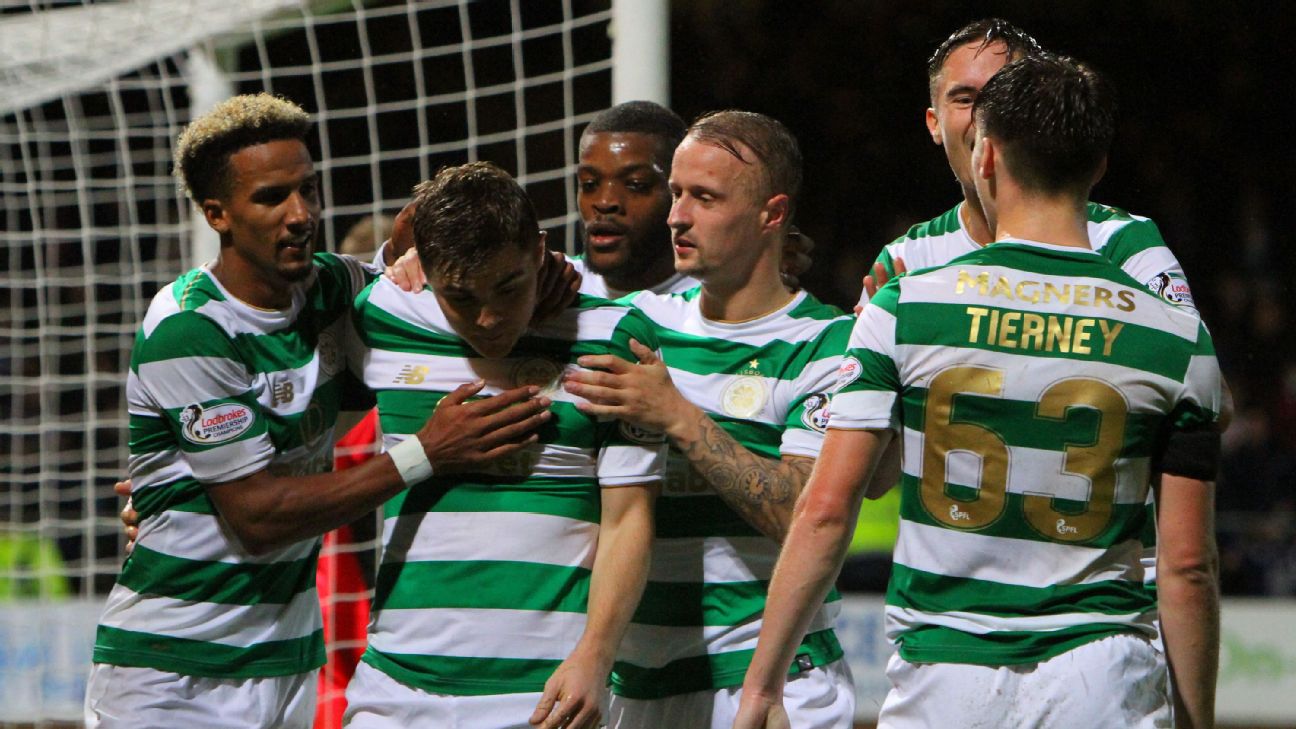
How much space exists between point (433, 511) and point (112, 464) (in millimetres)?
7766

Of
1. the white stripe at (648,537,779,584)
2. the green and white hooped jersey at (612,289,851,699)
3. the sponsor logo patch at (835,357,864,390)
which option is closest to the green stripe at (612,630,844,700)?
the green and white hooped jersey at (612,289,851,699)

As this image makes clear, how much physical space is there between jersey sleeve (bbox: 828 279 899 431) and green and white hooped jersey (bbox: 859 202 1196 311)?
36 cm

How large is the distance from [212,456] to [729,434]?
96 cm

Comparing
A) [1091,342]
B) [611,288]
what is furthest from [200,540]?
[1091,342]

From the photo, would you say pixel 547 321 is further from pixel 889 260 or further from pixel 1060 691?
pixel 1060 691

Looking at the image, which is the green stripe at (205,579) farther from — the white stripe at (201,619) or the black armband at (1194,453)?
the black armband at (1194,453)

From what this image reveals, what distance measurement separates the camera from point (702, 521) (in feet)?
8.99

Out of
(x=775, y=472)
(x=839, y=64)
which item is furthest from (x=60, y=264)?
(x=775, y=472)

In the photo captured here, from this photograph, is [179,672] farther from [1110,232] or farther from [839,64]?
[839,64]

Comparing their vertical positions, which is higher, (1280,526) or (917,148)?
(917,148)

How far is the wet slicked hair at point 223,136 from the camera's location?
2.73 metres

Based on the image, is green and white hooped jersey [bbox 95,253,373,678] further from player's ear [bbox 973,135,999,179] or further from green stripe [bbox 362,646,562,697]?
player's ear [bbox 973,135,999,179]

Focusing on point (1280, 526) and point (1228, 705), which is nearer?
point (1228, 705)

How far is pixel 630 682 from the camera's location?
2.73 metres
